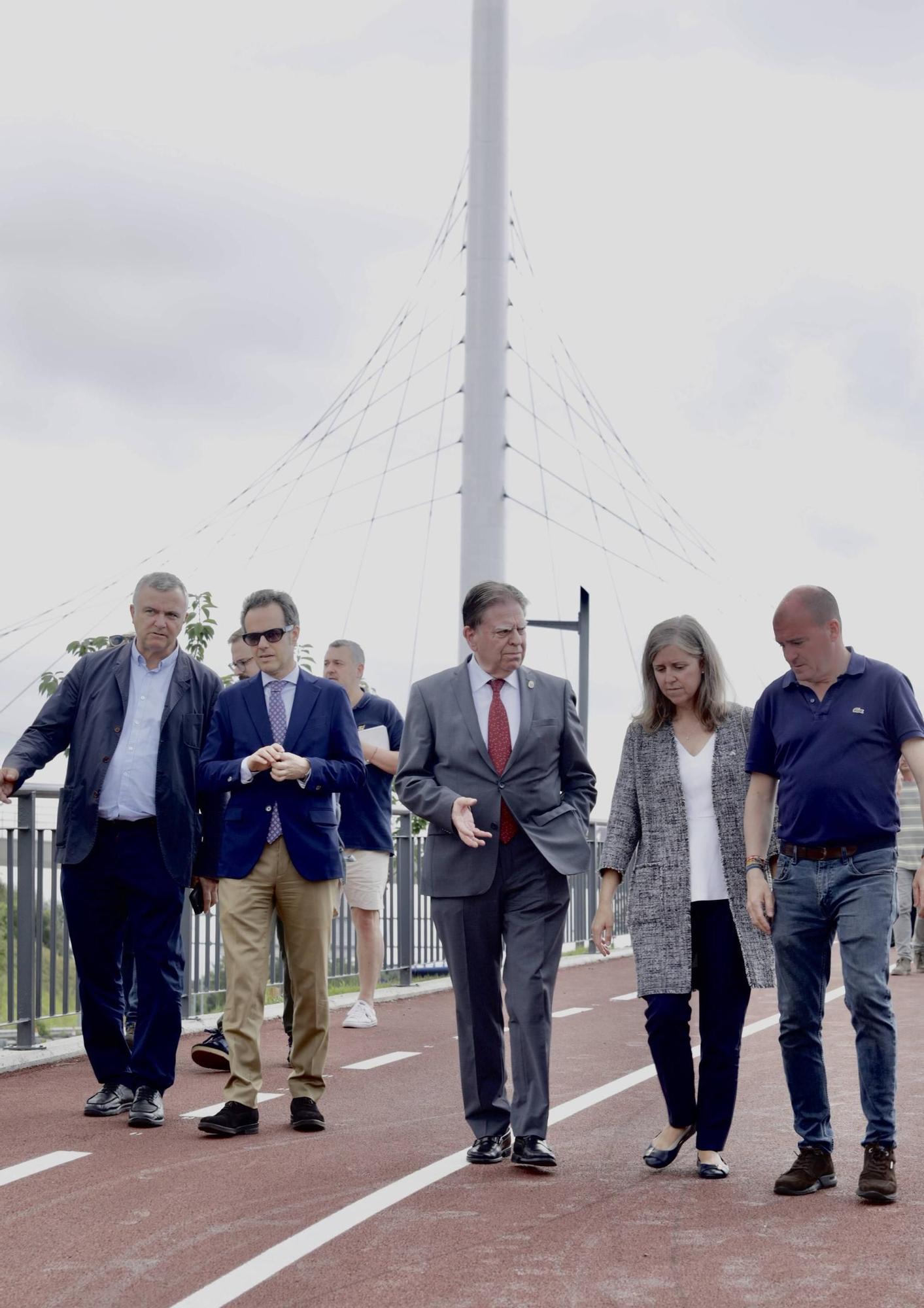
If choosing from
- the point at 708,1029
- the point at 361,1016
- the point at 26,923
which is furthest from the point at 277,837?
the point at 361,1016

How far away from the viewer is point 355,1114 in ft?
23.3

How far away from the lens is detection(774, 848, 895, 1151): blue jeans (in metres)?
5.46

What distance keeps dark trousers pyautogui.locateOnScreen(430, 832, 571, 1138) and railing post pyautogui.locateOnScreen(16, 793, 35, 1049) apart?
10.4 feet

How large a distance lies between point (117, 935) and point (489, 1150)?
204 cm

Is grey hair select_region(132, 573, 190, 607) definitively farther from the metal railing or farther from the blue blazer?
the metal railing

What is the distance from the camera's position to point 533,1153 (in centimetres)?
582

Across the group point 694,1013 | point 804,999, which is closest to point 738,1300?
point 804,999

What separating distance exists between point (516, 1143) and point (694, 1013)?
547 centimetres

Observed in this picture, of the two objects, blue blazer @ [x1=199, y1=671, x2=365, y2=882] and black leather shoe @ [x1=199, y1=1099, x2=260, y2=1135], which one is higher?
blue blazer @ [x1=199, y1=671, x2=365, y2=882]

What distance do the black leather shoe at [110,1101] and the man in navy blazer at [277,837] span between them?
2.05 feet

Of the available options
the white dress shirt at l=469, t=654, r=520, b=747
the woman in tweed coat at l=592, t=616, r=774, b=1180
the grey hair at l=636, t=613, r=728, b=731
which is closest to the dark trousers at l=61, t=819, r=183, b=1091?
the white dress shirt at l=469, t=654, r=520, b=747

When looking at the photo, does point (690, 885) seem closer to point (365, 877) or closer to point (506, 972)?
point (506, 972)

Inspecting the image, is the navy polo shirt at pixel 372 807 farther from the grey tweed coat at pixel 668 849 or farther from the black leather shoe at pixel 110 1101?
the grey tweed coat at pixel 668 849

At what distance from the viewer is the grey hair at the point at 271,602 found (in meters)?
6.87
